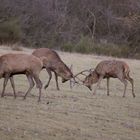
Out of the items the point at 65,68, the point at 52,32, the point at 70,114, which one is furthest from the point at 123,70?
the point at 52,32

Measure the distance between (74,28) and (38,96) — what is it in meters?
33.2

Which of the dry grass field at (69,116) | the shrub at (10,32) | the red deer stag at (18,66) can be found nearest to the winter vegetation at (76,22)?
the shrub at (10,32)

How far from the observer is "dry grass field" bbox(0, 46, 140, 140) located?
34.3ft

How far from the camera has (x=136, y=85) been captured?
2086cm

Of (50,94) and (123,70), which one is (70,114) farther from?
(123,70)

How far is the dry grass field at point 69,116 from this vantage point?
10.5 metres

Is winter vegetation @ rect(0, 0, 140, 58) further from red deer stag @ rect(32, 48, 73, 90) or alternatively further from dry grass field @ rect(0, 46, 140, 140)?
dry grass field @ rect(0, 46, 140, 140)

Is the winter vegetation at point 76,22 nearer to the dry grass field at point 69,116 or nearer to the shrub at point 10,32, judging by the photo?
the shrub at point 10,32

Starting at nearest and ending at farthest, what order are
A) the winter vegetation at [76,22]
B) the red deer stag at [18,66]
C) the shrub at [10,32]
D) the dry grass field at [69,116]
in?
the dry grass field at [69,116], the red deer stag at [18,66], the shrub at [10,32], the winter vegetation at [76,22]

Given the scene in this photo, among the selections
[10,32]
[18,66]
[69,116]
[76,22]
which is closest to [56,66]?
[18,66]

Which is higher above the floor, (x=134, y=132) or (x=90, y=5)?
(x=90, y=5)

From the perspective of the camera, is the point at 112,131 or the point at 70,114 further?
the point at 70,114

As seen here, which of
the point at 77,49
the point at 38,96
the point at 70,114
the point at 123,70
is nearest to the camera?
the point at 70,114

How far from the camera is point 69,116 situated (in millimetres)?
12258
